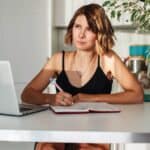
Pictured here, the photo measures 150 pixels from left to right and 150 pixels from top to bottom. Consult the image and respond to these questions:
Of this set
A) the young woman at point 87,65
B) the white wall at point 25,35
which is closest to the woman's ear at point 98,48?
the young woman at point 87,65

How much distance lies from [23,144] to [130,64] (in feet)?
3.26

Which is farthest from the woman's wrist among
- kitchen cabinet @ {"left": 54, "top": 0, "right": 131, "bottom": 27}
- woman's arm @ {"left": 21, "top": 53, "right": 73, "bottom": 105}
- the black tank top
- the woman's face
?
kitchen cabinet @ {"left": 54, "top": 0, "right": 131, "bottom": 27}

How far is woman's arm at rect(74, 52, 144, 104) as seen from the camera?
1669 millimetres

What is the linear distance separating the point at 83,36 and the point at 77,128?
2.88 feet

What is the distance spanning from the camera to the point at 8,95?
125 cm

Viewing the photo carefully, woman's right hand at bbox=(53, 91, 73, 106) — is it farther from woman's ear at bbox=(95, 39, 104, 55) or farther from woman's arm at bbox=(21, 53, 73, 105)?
woman's ear at bbox=(95, 39, 104, 55)

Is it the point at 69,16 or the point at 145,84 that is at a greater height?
the point at 69,16

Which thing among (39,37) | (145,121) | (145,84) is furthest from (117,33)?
(145,121)

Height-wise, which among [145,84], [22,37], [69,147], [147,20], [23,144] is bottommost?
[23,144]

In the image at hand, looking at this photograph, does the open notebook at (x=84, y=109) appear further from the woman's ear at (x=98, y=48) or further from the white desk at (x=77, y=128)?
the woman's ear at (x=98, y=48)

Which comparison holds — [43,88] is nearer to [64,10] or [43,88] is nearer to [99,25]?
[99,25]

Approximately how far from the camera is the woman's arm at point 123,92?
1.67 m

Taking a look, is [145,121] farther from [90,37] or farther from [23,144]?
[23,144]

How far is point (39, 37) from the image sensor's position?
2.90 m
